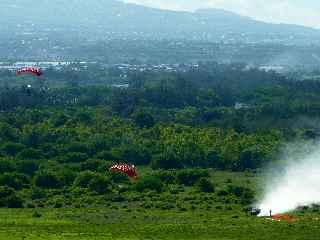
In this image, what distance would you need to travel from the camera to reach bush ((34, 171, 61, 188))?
343 feet

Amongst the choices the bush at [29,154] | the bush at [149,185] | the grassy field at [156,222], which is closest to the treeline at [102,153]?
the bush at [149,185]

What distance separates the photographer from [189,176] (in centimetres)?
10912

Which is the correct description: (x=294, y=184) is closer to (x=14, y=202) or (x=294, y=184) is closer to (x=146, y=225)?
(x=146, y=225)

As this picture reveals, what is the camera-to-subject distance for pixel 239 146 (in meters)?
129

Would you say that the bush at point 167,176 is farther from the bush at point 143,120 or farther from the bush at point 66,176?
the bush at point 143,120

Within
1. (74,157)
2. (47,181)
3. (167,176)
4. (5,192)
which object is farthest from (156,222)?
(74,157)

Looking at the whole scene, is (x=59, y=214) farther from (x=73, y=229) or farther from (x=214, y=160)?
(x=214, y=160)

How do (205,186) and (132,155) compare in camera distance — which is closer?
(205,186)

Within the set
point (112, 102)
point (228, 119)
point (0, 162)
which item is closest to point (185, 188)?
point (0, 162)

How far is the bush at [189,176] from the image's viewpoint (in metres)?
108

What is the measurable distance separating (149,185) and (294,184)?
12.8 meters

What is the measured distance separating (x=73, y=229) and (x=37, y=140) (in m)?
54.8

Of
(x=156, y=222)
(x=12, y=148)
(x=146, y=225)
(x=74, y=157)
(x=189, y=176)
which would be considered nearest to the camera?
(x=146, y=225)

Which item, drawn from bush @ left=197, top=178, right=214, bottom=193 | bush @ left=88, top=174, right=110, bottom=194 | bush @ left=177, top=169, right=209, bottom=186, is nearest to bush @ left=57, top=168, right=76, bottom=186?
bush @ left=88, top=174, right=110, bottom=194
